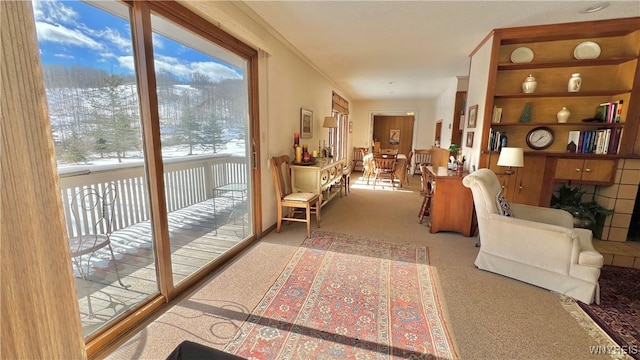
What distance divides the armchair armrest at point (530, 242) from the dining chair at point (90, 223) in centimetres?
307

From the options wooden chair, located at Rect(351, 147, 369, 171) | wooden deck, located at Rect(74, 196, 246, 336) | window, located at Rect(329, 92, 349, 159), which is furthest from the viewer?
wooden chair, located at Rect(351, 147, 369, 171)

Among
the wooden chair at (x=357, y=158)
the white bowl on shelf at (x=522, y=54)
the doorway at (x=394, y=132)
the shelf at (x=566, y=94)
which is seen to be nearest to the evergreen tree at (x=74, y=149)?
the shelf at (x=566, y=94)

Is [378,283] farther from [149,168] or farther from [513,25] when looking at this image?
[513,25]

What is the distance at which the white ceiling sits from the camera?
2512 mm

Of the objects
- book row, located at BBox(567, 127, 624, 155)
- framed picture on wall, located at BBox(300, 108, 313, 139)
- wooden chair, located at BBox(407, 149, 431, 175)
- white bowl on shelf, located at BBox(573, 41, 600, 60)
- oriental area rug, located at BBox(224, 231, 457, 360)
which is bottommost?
oriental area rug, located at BBox(224, 231, 457, 360)

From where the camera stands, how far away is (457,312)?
2.01 metres

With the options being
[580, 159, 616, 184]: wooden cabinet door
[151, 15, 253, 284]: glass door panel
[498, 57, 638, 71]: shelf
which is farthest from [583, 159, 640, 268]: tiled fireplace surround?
[151, 15, 253, 284]: glass door panel


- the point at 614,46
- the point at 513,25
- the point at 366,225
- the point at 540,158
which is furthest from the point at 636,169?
the point at 366,225

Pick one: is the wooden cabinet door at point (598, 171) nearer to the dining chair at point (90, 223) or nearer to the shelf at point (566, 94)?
the shelf at point (566, 94)

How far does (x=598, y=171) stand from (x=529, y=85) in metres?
1.25

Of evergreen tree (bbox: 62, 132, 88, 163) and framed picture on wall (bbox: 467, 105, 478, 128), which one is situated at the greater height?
framed picture on wall (bbox: 467, 105, 478, 128)

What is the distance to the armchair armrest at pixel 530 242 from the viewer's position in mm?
2182

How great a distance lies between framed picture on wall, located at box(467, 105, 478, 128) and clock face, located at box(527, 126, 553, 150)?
639mm

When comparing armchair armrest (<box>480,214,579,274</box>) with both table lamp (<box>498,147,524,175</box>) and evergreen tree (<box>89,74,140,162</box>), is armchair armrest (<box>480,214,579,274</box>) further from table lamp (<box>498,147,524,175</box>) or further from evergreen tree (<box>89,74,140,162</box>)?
evergreen tree (<box>89,74,140,162</box>)
